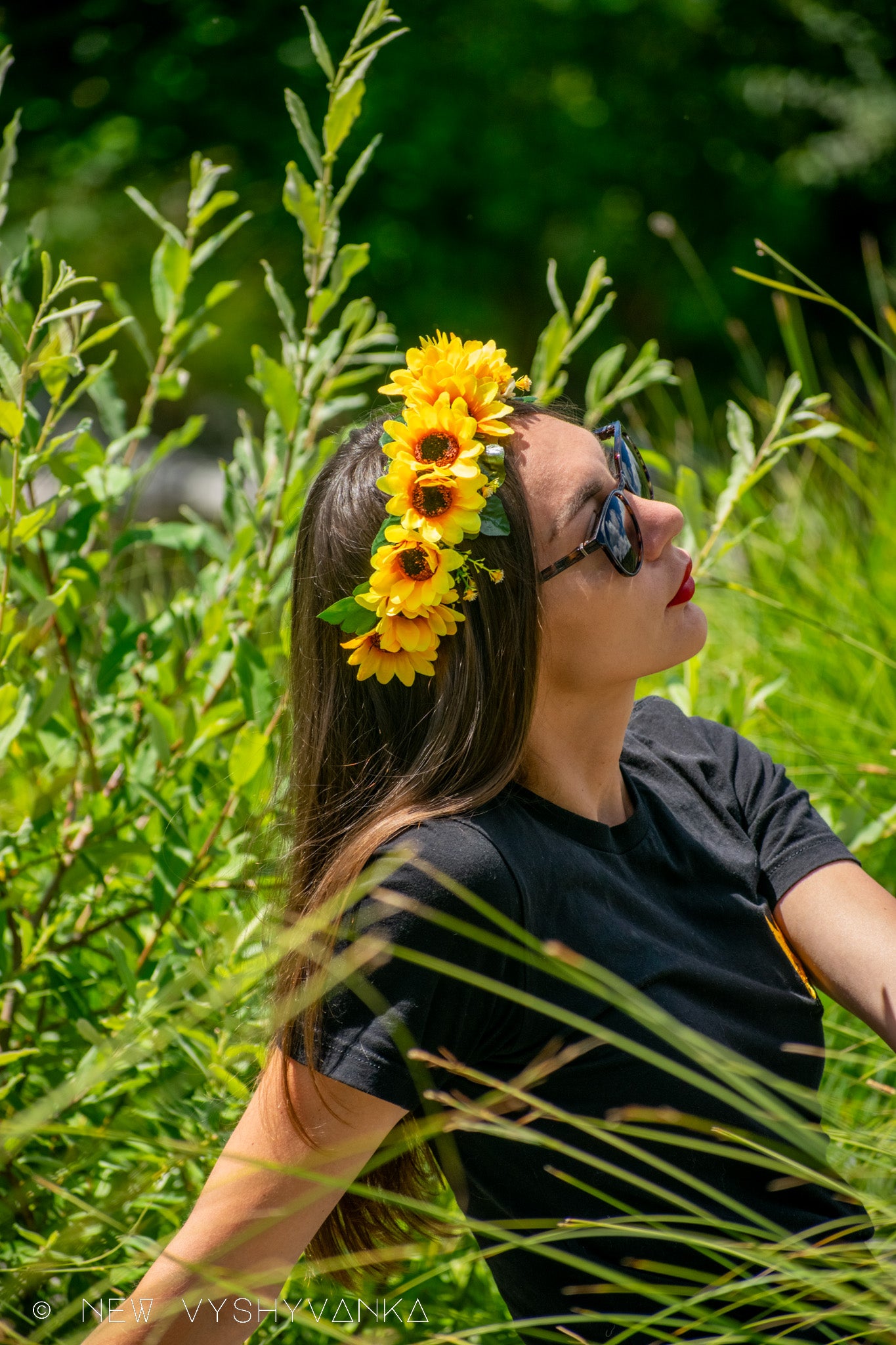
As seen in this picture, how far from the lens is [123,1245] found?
1.39 meters

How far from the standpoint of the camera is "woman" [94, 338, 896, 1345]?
1.07 metres

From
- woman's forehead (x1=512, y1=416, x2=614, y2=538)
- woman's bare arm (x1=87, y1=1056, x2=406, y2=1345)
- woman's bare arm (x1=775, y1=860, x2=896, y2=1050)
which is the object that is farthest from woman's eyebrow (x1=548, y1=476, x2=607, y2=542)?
woman's bare arm (x1=87, y1=1056, x2=406, y2=1345)

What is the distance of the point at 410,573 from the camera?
4.11 ft

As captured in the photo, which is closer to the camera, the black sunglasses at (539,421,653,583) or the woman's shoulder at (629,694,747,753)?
the black sunglasses at (539,421,653,583)

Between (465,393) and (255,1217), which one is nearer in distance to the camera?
(255,1217)

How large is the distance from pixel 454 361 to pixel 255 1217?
939 millimetres

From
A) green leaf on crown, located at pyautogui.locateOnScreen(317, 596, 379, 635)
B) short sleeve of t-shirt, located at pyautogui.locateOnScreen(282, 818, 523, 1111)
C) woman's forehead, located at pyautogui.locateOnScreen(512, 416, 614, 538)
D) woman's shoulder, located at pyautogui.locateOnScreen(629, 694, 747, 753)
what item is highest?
woman's forehead, located at pyautogui.locateOnScreen(512, 416, 614, 538)

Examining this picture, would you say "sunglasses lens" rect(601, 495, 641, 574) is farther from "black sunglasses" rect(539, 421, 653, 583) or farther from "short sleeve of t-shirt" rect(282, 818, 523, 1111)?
"short sleeve of t-shirt" rect(282, 818, 523, 1111)

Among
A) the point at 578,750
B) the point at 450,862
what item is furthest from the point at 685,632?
the point at 450,862

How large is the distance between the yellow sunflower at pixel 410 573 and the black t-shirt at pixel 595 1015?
0.76 ft

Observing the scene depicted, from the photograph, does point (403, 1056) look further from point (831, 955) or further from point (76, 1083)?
point (831, 955)

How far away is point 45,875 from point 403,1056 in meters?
0.89

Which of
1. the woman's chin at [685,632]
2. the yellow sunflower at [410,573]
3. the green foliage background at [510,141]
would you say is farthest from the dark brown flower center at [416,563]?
the green foliage background at [510,141]

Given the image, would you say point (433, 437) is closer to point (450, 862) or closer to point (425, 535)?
point (425, 535)
